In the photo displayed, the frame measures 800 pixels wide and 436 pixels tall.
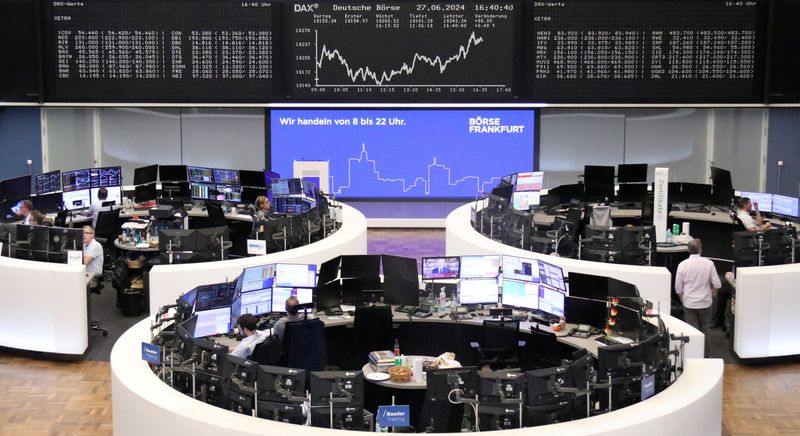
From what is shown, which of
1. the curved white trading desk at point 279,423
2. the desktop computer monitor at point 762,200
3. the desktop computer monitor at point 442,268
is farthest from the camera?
the desktop computer monitor at point 762,200

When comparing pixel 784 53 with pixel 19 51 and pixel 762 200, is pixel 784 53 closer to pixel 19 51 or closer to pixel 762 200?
pixel 762 200

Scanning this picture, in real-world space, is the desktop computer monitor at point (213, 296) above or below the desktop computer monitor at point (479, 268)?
below

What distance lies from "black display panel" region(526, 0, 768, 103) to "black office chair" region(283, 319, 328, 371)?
7486 mm

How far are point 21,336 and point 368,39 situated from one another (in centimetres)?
665

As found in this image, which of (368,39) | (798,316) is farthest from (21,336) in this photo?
(798,316)

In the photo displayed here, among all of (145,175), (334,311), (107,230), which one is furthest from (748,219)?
(145,175)

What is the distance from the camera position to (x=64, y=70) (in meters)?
15.9

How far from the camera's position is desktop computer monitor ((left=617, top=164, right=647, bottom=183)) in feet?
51.3

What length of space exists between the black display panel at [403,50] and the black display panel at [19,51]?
358cm

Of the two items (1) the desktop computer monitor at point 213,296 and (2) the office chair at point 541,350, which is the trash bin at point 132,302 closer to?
(1) the desktop computer monitor at point 213,296

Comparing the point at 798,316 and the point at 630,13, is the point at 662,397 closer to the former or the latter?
the point at 798,316

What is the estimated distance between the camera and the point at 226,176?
15.6 metres

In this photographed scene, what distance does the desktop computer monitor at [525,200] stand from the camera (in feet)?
48.8

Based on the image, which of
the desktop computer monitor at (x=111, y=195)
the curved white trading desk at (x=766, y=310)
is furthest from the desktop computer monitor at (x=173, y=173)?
the curved white trading desk at (x=766, y=310)
